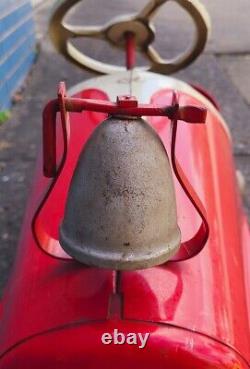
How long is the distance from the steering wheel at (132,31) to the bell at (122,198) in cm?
96

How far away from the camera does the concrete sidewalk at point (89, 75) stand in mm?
2756

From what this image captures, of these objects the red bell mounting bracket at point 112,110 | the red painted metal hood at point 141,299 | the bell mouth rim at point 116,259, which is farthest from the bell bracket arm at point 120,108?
the red painted metal hood at point 141,299

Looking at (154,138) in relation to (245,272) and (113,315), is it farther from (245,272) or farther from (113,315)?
(245,272)

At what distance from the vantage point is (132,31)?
202 cm

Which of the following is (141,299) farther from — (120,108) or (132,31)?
(132,31)

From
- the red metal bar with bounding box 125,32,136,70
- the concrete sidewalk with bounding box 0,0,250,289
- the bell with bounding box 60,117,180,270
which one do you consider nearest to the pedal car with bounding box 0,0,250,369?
the bell with bounding box 60,117,180,270

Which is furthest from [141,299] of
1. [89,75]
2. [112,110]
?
[89,75]

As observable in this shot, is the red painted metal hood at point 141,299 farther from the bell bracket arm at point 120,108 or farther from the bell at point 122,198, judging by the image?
the bell bracket arm at point 120,108

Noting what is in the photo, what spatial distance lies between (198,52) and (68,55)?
0.42m

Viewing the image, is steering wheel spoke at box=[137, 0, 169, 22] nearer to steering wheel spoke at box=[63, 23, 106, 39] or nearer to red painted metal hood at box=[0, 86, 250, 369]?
steering wheel spoke at box=[63, 23, 106, 39]

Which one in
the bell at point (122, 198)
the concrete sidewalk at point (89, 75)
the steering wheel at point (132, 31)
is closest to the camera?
the bell at point (122, 198)

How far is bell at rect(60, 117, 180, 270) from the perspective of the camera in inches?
39.5

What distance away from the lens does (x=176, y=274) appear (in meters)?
1.20

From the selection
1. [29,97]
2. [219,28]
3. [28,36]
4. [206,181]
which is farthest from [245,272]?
[219,28]
